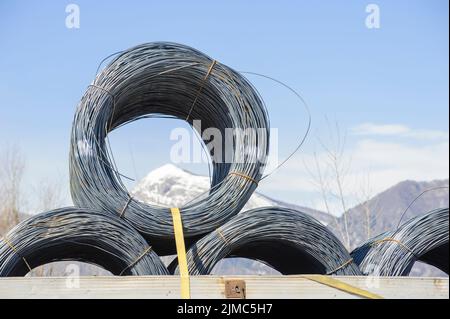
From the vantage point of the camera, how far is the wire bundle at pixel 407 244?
459 cm

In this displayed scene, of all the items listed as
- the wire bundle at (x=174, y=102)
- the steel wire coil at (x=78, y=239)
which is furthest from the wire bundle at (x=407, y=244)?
the steel wire coil at (x=78, y=239)

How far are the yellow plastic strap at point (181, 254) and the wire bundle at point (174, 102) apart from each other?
53mm

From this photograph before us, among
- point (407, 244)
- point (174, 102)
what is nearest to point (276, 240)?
point (407, 244)

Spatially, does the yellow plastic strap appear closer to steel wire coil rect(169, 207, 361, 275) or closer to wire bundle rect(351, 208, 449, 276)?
steel wire coil rect(169, 207, 361, 275)

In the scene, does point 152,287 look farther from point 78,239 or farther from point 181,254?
point 78,239

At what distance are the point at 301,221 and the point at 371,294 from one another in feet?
2.56

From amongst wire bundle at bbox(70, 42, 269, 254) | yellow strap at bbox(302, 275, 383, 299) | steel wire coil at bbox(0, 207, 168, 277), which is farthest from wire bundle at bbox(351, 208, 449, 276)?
steel wire coil at bbox(0, 207, 168, 277)

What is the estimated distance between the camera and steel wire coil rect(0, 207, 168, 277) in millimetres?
4211

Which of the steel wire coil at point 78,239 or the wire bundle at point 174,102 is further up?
the wire bundle at point 174,102

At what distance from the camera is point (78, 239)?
429 centimetres

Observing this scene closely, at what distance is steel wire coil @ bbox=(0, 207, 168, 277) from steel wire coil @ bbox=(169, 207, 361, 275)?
0.88 feet

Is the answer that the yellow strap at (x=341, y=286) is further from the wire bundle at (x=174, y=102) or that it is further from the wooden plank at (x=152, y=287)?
the wire bundle at (x=174, y=102)

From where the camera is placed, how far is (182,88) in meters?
5.02
